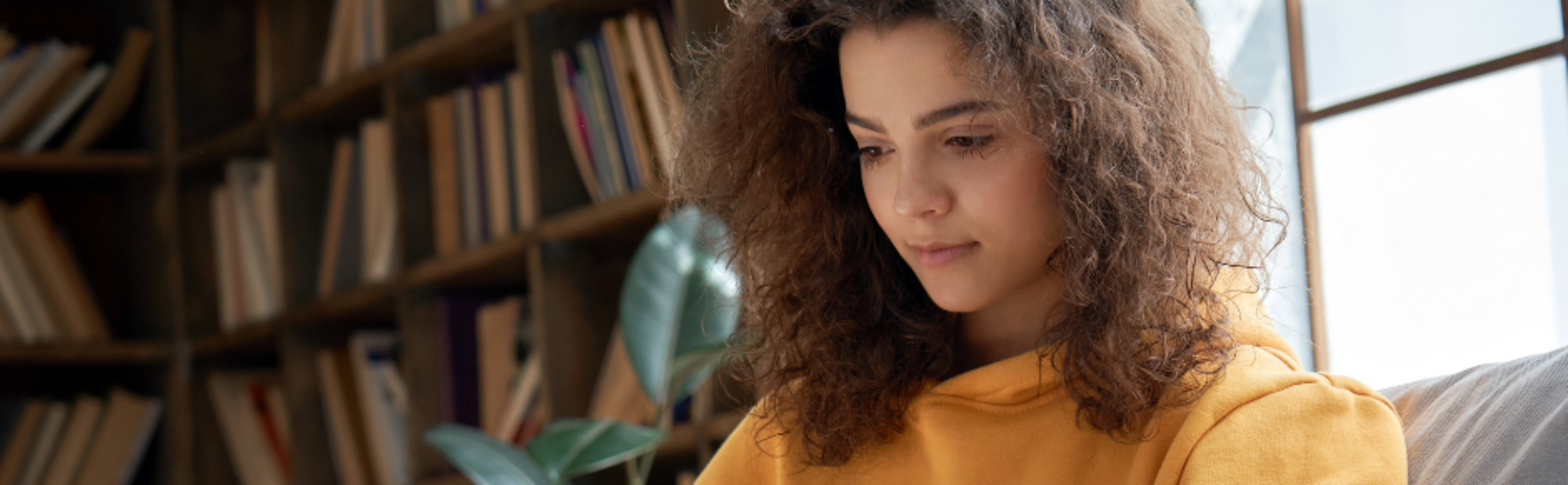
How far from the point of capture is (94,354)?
2670mm

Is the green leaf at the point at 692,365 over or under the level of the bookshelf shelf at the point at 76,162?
under

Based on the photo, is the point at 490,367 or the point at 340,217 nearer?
the point at 490,367

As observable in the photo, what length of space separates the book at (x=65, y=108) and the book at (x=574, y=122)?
1.37 metres

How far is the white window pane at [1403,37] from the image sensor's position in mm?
1165

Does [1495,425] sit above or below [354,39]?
below

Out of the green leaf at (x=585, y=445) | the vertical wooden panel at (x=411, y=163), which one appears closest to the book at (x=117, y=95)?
the vertical wooden panel at (x=411, y=163)

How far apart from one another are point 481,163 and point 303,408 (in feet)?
2.45

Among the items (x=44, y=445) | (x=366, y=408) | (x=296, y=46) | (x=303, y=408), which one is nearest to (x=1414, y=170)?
(x=366, y=408)

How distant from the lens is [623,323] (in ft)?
4.93

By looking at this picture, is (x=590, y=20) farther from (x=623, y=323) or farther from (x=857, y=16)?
(x=857, y=16)

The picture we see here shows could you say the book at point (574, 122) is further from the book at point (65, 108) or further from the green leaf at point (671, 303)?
the book at point (65, 108)

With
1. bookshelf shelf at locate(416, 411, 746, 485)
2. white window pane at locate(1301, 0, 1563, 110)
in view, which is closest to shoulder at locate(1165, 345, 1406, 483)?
white window pane at locate(1301, 0, 1563, 110)

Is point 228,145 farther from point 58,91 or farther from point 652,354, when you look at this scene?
point 652,354

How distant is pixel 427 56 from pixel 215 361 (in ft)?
3.72
